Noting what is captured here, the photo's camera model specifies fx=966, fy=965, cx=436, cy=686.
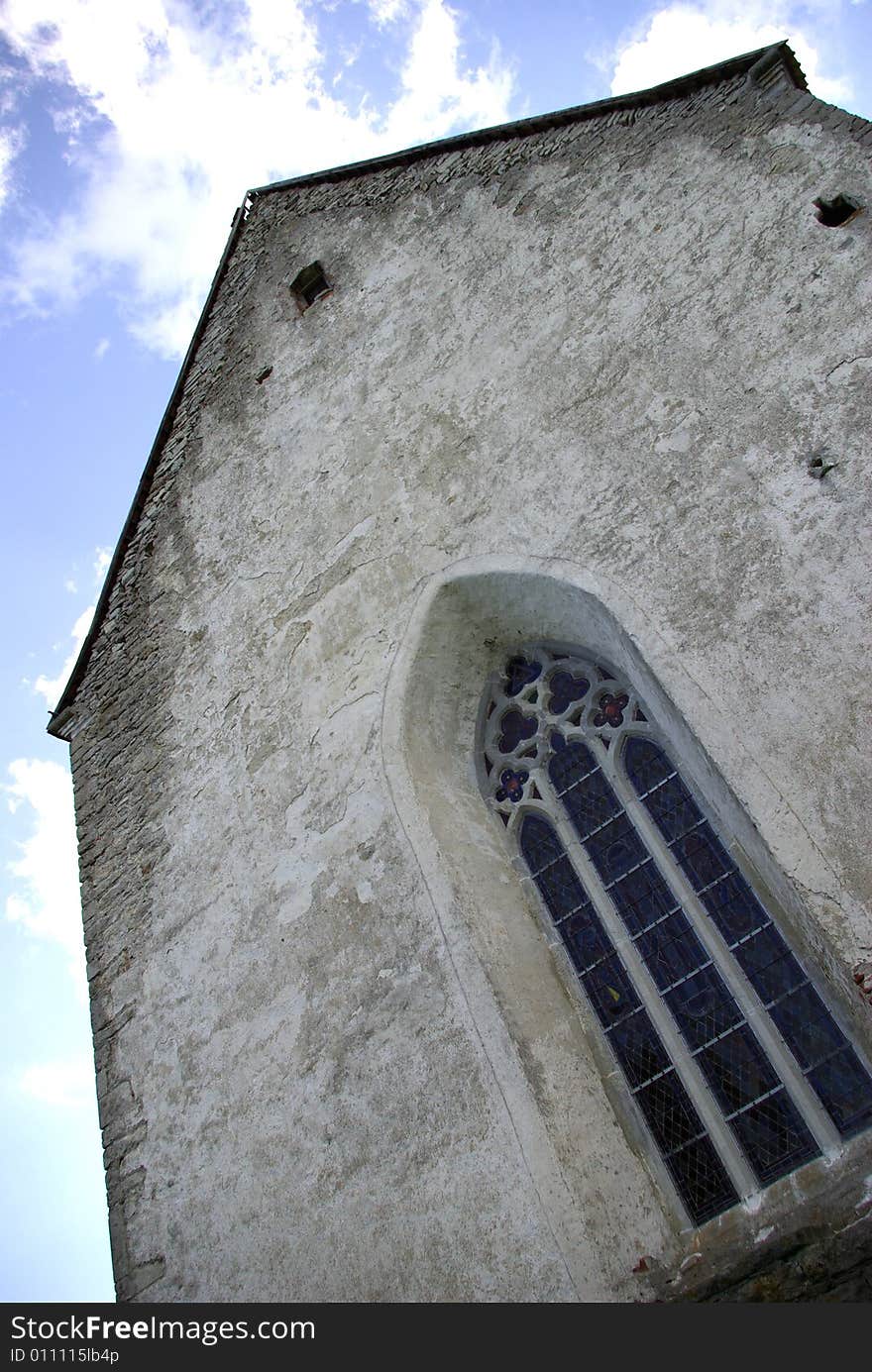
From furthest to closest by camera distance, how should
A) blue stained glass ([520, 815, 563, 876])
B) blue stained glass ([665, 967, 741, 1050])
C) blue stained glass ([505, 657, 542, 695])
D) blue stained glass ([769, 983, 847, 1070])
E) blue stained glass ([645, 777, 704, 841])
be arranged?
1. blue stained glass ([505, 657, 542, 695])
2. blue stained glass ([520, 815, 563, 876])
3. blue stained glass ([645, 777, 704, 841])
4. blue stained glass ([665, 967, 741, 1050])
5. blue stained glass ([769, 983, 847, 1070])

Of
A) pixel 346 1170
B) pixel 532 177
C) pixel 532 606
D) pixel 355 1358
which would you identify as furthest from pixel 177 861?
pixel 532 177

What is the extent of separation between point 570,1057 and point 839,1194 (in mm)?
1211

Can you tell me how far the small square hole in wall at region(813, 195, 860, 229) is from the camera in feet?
15.6

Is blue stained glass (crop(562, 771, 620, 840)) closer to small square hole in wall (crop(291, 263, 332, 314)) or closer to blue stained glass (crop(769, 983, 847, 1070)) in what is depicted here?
blue stained glass (crop(769, 983, 847, 1070))

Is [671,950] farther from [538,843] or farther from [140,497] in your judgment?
[140,497]

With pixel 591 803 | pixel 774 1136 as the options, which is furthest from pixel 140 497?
pixel 774 1136

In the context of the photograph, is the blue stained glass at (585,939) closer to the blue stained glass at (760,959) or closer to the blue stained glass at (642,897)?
the blue stained glass at (642,897)

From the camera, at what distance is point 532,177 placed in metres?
6.34

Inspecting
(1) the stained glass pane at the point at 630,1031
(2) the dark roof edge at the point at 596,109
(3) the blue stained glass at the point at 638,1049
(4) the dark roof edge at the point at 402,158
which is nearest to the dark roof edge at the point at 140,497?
(4) the dark roof edge at the point at 402,158

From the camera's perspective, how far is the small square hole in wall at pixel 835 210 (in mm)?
4742

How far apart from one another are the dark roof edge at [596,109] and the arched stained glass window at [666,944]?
349cm

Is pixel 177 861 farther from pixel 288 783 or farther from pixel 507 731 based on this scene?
pixel 507 731

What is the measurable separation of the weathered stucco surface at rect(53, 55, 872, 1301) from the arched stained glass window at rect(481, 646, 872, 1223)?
15 centimetres

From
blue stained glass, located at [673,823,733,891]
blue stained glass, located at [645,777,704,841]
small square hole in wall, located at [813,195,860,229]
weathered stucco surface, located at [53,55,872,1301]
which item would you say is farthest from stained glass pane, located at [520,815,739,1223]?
small square hole in wall, located at [813,195,860,229]
